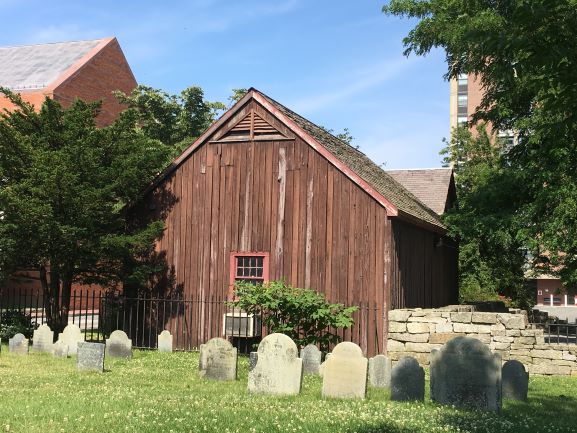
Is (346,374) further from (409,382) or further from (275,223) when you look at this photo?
(275,223)

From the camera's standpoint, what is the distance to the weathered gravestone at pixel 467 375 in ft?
29.1

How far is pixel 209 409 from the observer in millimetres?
7980

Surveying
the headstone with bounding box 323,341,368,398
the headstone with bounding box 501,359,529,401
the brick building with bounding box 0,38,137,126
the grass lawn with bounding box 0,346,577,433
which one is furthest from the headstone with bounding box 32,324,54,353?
the brick building with bounding box 0,38,137,126

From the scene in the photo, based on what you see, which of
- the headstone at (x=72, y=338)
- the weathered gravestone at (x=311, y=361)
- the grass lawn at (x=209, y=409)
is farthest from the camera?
the headstone at (x=72, y=338)

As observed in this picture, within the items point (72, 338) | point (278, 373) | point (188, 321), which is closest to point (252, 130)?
point (188, 321)

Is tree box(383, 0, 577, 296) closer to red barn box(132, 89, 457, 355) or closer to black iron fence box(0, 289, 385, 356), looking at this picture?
red barn box(132, 89, 457, 355)

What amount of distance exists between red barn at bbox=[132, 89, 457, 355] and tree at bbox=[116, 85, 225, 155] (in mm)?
15790

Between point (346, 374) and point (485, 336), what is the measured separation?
5714mm

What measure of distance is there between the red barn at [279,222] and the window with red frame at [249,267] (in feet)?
0.09

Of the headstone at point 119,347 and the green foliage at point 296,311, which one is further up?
the green foliage at point 296,311

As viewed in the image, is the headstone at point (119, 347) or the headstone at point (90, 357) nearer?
the headstone at point (90, 357)

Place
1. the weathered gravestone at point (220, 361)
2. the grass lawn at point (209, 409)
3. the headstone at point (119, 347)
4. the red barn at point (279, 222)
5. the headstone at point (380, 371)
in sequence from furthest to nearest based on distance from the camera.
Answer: the red barn at point (279, 222)
the headstone at point (119, 347)
the weathered gravestone at point (220, 361)
the headstone at point (380, 371)
the grass lawn at point (209, 409)

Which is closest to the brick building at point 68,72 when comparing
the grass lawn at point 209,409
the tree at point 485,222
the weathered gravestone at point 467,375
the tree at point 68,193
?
the tree at point 68,193

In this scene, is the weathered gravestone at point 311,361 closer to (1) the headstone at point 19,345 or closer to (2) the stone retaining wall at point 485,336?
(2) the stone retaining wall at point 485,336
